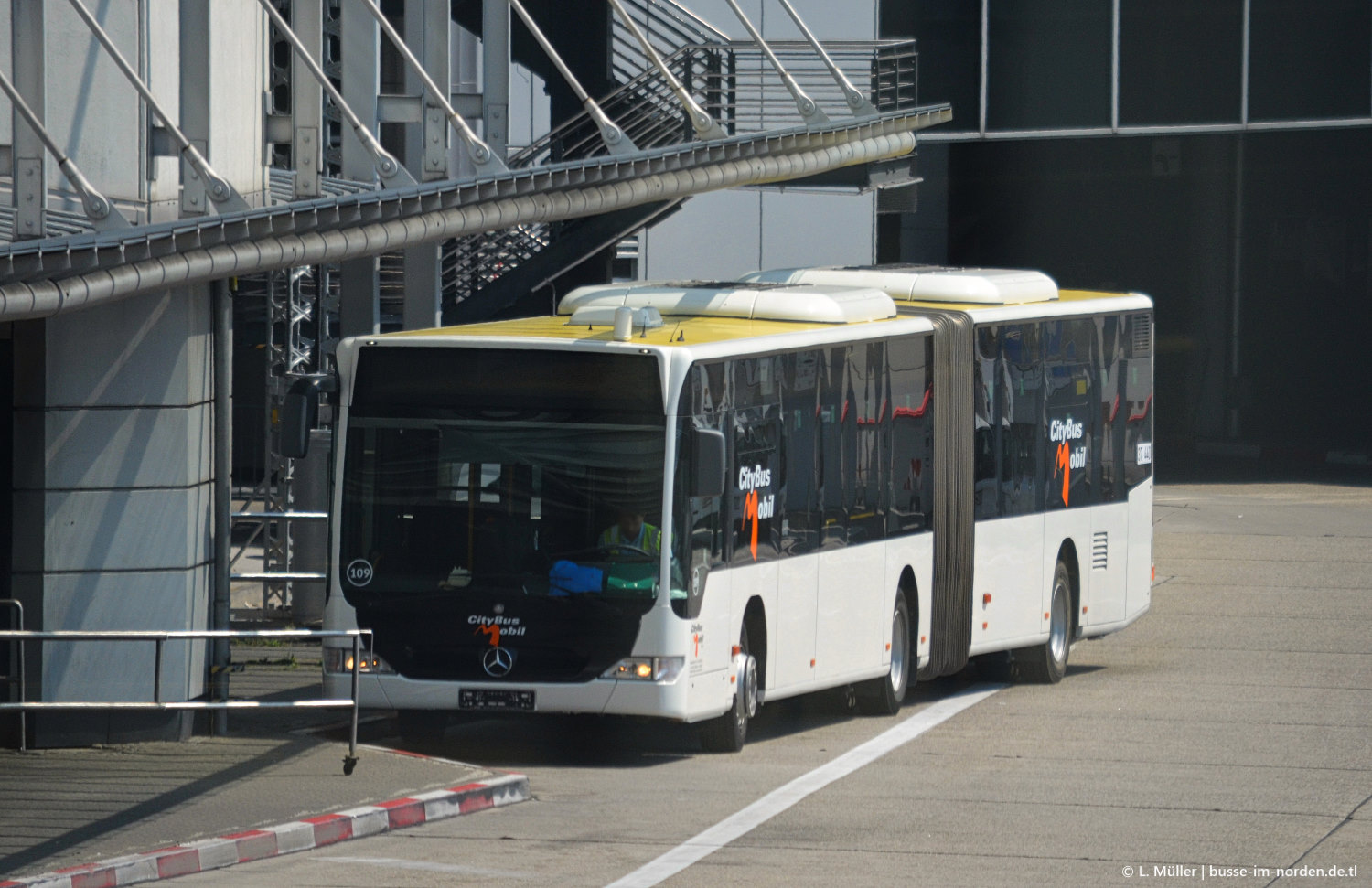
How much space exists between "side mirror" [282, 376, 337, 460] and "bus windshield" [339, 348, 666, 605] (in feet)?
1.25

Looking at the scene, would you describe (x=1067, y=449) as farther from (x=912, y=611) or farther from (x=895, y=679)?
(x=895, y=679)

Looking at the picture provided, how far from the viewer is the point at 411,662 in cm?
1488

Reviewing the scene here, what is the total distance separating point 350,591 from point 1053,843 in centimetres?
500

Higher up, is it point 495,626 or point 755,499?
point 755,499

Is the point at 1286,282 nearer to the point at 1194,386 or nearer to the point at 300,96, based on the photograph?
the point at 1194,386

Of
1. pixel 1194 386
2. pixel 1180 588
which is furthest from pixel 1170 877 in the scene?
pixel 1194 386

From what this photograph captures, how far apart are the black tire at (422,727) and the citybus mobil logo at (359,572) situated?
1273mm

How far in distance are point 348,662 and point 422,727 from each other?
1.46 meters

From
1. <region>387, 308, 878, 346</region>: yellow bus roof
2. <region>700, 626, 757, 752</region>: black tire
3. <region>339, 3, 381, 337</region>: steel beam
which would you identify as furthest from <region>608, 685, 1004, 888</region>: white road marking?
<region>339, 3, 381, 337</region>: steel beam

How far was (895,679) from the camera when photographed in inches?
706

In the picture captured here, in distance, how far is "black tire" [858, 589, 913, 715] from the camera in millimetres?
17703

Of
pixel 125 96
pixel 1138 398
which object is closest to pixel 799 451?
pixel 125 96

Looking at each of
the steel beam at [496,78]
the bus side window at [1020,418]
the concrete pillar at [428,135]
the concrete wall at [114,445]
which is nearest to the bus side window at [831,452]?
the bus side window at [1020,418]

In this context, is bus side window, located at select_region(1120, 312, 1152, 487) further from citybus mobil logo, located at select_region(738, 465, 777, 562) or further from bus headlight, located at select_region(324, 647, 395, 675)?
bus headlight, located at select_region(324, 647, 395, 675)
